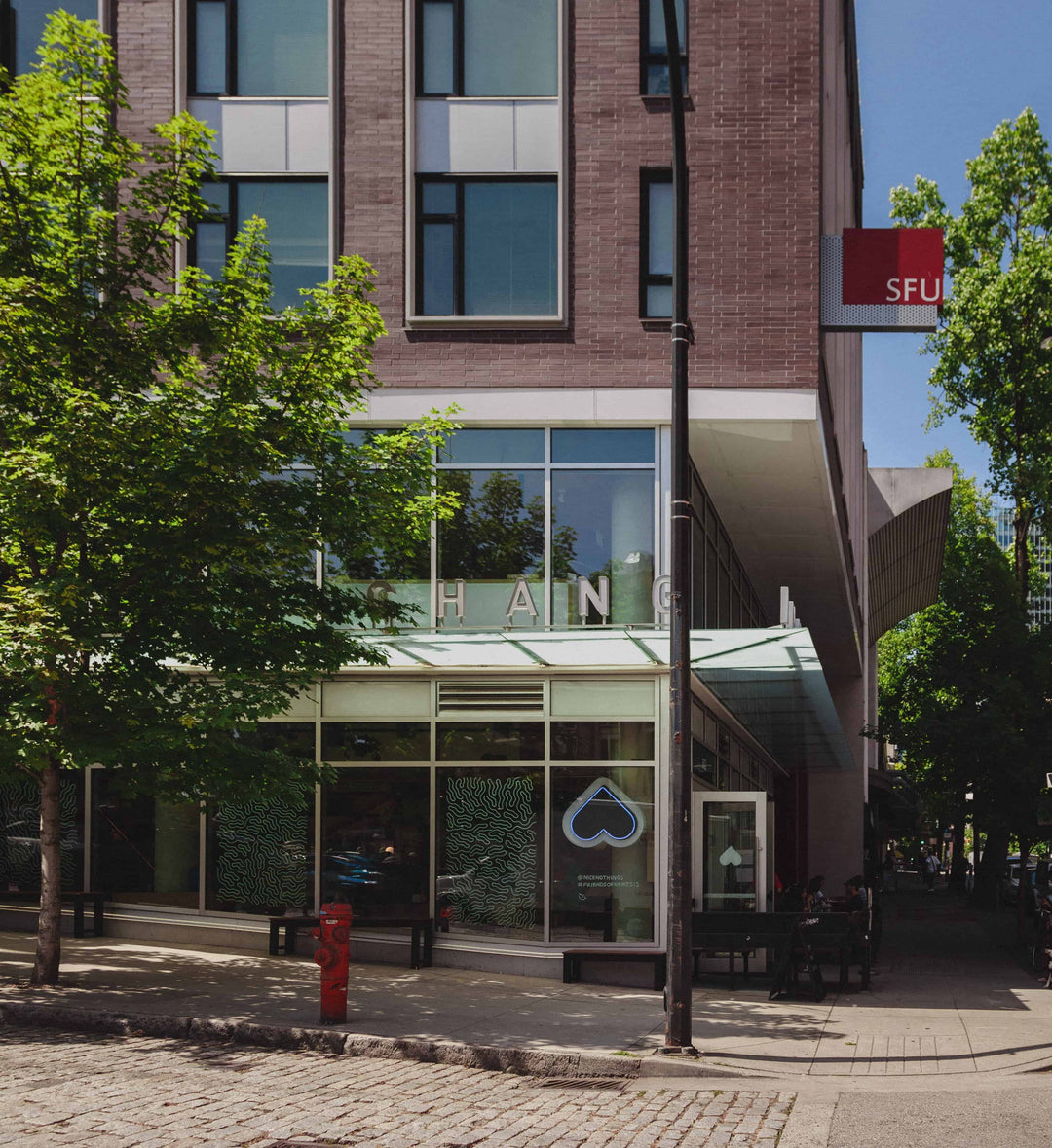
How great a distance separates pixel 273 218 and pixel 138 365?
475cm

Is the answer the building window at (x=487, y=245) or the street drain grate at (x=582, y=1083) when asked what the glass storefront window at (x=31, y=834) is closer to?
the building window at (x=487, y=245)

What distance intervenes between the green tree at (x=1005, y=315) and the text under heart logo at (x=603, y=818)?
20685 mm

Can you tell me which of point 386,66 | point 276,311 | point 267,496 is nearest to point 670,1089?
point 267,496

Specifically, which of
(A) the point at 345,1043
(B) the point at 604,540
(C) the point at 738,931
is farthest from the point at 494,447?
(A) the point at 345,1043

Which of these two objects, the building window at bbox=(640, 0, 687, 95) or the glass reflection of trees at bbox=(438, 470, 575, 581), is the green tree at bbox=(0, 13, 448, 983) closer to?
the glass reflection of trees at bbox=(438, 470, 575, 581)

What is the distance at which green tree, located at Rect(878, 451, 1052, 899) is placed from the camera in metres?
26.5

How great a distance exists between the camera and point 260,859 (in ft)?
57.4

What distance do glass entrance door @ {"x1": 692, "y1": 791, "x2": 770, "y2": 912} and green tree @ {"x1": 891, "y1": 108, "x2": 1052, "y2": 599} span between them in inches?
741

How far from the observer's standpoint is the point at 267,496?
45.7 ft

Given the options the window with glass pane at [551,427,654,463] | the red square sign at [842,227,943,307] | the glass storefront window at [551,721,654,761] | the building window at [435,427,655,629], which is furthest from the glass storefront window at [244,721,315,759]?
the red square sign at [842,227,943,307]

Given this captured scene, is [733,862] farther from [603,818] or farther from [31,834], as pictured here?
[31,834]

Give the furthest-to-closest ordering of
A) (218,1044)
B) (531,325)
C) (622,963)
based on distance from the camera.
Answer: (531,325) → (622,963) → (218,1044)

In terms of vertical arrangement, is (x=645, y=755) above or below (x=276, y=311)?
below

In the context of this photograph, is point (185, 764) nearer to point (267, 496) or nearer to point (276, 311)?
point (267, 496)
